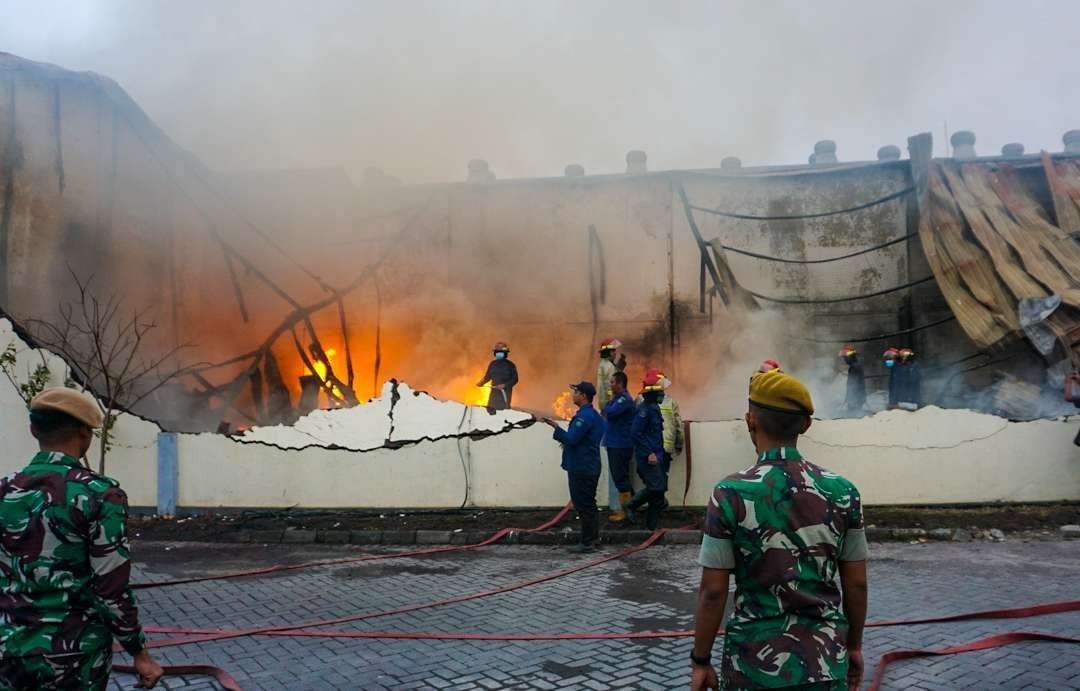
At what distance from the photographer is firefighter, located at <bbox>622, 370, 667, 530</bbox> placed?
24.2 ft

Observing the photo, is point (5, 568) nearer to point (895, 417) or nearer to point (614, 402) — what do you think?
point (614, 402)

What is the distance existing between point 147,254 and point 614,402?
1000 centimetres

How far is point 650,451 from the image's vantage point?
291 inches

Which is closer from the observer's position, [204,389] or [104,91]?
[104,91]

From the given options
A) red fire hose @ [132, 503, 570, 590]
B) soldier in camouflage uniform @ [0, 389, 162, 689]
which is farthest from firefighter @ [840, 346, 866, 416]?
soldier in camouflage uniform @ [0, 389, 162, 689]

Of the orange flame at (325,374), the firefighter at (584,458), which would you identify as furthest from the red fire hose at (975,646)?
the orange flame at (325,374)

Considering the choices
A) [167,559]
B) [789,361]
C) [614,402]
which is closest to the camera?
[167,559]

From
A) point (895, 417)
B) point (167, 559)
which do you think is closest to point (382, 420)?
point (167, 559)

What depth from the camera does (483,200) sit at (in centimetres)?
1411

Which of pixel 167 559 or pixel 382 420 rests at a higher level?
pixel 382 420

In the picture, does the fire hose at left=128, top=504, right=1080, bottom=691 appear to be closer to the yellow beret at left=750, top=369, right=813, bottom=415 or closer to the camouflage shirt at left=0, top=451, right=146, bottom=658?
the camouflage shirt at left=0, top=451, right=146, bottom=658

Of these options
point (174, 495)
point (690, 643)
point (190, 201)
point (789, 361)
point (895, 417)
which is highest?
point (190, 201)

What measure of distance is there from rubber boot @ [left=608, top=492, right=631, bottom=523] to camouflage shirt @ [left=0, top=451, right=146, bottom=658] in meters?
5.94

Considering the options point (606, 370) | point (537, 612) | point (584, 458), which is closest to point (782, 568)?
point (537, 612)
